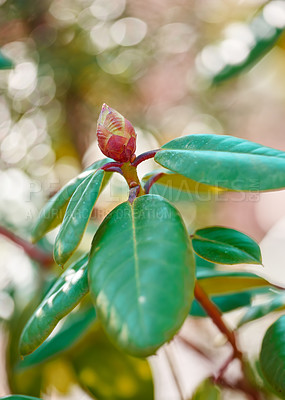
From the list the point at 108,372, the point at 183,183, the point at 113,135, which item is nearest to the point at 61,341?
the point at 108,372

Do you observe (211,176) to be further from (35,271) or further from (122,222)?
(35,271)

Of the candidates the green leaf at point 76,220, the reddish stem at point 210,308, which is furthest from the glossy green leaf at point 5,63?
the reddish stem at point 210,308

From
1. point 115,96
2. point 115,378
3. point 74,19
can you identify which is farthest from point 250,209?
point 115,378

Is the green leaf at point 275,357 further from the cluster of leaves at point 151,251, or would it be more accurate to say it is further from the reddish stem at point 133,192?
the reddish stem at point 133,192

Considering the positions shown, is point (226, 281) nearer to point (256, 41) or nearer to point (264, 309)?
point (264, 309)

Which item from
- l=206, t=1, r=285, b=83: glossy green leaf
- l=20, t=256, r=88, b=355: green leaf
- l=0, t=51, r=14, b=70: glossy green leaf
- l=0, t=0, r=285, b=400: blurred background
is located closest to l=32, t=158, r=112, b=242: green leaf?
l=20, t=256, r=88, b=355: green leaf

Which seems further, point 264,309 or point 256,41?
point 256,41
